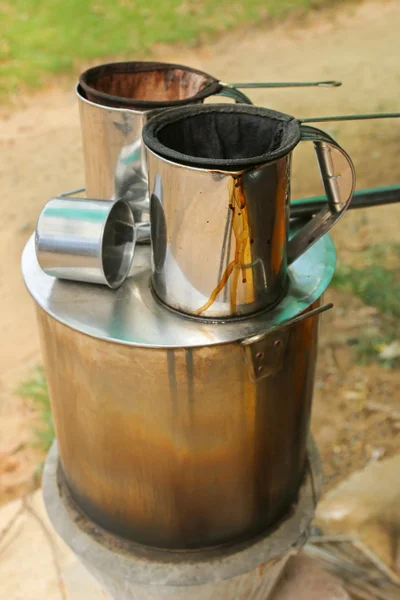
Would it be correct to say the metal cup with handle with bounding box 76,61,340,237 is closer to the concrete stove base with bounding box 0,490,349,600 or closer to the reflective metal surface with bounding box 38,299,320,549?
the reflective metal surface with bounding box 38,299,320,549

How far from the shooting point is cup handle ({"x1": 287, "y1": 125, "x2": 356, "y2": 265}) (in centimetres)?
117

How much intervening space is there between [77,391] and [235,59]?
279 inches

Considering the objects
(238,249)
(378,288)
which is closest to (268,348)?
(238,249)

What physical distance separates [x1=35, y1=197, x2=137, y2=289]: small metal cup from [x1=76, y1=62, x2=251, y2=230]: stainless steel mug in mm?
100

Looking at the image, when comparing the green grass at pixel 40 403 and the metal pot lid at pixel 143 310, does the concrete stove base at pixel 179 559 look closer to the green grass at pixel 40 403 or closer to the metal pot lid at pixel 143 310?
the metal pot lid at pixel 143 310

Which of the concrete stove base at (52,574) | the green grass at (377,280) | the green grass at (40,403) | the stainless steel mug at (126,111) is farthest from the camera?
the green grass at (377,280)

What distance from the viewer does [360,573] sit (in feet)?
7.23

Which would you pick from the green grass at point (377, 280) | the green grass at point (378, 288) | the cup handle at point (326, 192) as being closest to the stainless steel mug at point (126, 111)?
the cup handle at point (326, 192)

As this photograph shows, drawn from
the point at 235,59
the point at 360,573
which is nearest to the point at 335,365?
the point at 360,573

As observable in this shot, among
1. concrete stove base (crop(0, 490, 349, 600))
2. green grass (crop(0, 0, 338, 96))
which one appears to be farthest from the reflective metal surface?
green grass (crop(0, 0, 338, 96))

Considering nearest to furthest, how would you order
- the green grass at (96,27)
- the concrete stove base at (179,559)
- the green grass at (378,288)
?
1. the concrete stove base at (179,559)
2. the green grass at (378,288)
3. the green grass at (96,27)

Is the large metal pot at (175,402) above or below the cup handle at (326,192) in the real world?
below

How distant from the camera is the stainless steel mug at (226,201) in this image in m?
1.09

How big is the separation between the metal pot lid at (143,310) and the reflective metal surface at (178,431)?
0.07ft
